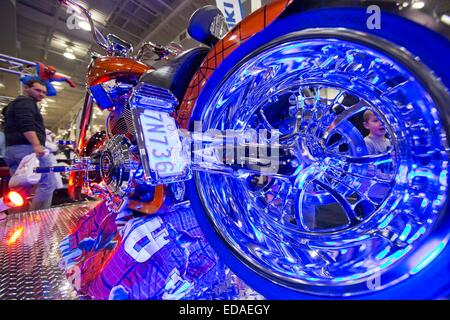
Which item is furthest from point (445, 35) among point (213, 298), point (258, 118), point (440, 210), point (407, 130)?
point (213, 298)

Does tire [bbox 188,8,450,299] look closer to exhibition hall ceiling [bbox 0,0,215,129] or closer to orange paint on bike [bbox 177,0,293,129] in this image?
orange paint on bike [bbox 177,0,293,129]

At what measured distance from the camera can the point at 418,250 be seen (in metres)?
0.45

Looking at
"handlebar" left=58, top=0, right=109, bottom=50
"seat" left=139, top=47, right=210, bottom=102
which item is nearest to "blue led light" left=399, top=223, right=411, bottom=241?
"seat" left=139, top=47, right=210, bottom=102

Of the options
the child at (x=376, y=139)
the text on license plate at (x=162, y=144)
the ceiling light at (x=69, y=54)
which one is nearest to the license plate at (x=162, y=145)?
the text on license plate at (x=162, y=144)

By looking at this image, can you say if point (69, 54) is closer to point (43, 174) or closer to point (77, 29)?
point (77, 29)

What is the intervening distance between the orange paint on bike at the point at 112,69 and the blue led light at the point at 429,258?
4.10ft

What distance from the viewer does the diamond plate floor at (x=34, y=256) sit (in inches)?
30.7

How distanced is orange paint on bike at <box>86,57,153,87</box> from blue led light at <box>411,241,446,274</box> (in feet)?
4.10

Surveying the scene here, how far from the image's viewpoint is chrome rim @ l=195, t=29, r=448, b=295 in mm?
483

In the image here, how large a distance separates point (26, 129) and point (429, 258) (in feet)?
8.77

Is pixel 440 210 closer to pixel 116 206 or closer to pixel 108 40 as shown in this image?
pixel 116 206

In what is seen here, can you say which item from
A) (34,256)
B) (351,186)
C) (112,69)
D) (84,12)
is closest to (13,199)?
(34,256)

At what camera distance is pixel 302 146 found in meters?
0.71
